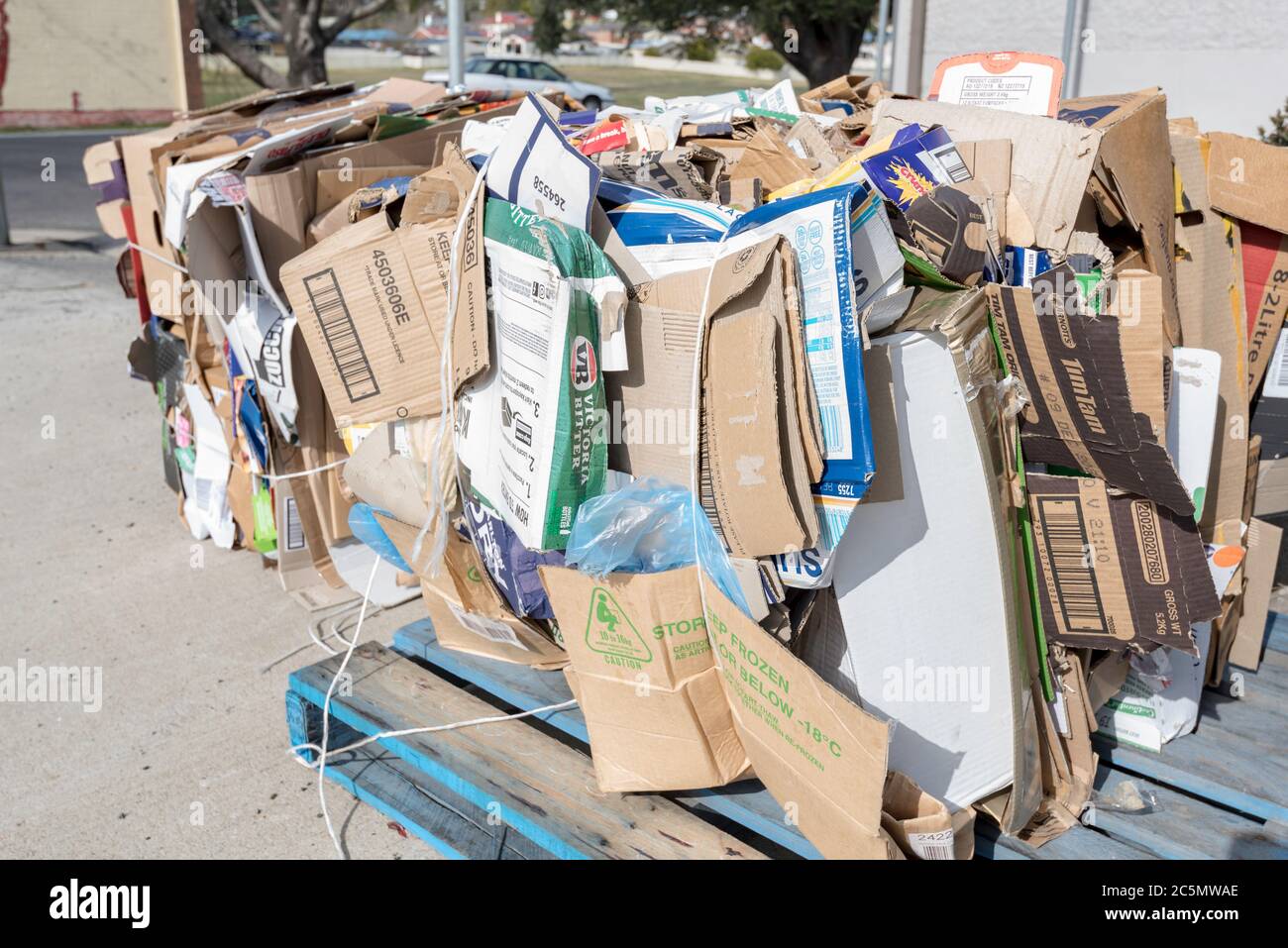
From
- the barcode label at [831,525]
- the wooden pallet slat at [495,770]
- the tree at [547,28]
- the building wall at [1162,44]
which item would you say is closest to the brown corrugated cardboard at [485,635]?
the wooden pallet slat at [495,770]

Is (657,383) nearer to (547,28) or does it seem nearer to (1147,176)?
(1147,176)

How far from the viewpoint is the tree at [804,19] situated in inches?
757

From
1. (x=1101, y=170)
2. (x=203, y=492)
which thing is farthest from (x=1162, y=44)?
(x=203, y=492)

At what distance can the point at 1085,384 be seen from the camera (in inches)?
73.0

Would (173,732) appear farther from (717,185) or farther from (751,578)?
(717,185)

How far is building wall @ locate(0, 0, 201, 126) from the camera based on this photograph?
64.1 feet


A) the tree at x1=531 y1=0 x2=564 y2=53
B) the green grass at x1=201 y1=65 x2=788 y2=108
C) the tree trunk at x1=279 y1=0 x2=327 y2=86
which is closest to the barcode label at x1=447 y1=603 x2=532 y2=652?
the tree trunk at x1=279 y1=0 x2=327 y2=86

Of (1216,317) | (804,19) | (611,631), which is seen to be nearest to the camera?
(611,631)

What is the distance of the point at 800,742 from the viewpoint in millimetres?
1740

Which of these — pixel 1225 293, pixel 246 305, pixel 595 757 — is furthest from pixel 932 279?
pixel 246 305

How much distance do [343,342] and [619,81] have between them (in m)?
31.8

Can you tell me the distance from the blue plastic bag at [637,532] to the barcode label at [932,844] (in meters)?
0.59

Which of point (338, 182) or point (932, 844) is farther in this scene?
point (338, 182)
